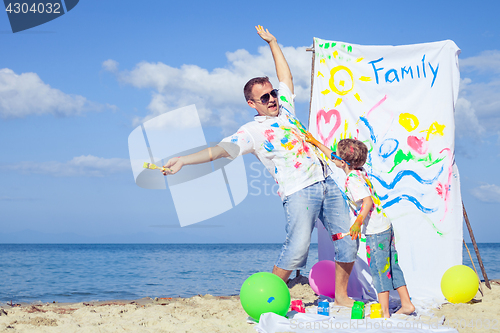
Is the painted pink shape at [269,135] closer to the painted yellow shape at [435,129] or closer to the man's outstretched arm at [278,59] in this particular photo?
the man's outstretched arm at [278,59]

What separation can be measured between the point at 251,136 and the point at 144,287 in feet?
20.3

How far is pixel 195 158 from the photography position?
2840 mm

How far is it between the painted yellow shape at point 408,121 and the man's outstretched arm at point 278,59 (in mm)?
1575

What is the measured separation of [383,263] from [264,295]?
112cm

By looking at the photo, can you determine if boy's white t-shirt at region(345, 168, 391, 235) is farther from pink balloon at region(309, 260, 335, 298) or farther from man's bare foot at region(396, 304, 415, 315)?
pink balloon at region(309, 260, 335, 298)

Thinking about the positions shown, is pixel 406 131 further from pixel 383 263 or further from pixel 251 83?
pixel 251 83

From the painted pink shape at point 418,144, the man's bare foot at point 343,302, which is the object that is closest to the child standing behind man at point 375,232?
the man's bare foot at point 343,302

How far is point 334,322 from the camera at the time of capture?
114 inches

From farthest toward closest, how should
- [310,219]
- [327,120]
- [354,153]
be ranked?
[327,120], [354,153], [310,219]

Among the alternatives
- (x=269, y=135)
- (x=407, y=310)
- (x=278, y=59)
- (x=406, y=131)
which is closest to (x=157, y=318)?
(x=269, y=135)

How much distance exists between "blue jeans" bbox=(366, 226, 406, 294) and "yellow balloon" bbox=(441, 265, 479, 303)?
82 cm

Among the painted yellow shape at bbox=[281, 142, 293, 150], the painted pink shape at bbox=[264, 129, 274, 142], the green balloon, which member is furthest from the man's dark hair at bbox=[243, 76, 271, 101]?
the green balloon

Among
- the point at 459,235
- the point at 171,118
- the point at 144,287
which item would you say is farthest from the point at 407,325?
the point at 144,287

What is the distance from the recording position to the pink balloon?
3.90 metres
